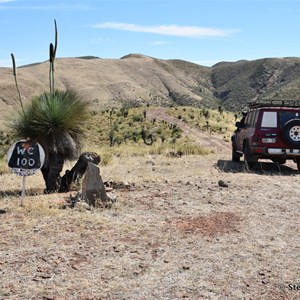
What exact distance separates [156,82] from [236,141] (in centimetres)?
12576

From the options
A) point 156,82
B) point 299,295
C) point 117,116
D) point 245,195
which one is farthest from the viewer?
point 156,82

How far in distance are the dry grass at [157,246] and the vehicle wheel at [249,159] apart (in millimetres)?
3753

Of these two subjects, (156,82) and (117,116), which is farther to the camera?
(156,82)

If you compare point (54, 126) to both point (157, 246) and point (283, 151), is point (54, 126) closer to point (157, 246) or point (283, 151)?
point (157, 246)

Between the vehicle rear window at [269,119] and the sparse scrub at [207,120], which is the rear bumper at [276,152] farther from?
the sparse scrub at [207,120]

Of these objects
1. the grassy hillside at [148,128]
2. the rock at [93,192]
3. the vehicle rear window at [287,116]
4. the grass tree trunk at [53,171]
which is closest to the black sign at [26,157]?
the rock at [93,192]

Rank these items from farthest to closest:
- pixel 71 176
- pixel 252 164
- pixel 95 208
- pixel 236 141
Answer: pixel 236 141 → pixel 252 164 → pixel 71 176 → pixel 95 208

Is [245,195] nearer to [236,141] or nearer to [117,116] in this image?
[236,141]

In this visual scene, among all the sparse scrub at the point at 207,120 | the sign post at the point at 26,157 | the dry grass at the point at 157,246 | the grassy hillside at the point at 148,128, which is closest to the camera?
the dry grass at the point at 157,246

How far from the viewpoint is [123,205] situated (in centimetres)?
847

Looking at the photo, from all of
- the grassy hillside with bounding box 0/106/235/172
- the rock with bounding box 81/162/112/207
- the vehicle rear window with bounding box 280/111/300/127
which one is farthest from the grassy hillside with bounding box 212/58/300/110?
the rock with bounding box 81/162/112/207

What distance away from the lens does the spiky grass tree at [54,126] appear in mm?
10227

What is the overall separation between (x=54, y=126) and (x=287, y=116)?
22.5ft


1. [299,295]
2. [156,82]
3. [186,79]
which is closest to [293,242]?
[299,295]
